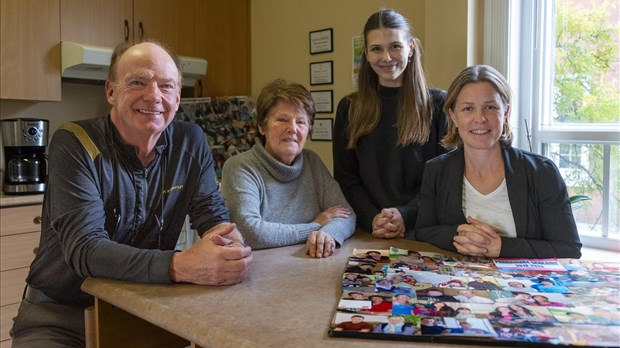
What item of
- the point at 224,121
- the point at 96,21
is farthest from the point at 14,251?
the point at 224,121

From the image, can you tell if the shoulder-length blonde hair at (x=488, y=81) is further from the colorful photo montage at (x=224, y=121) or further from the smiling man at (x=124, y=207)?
the colorful photo montage at (x=224, y=121)

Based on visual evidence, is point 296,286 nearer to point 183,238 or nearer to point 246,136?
point 183,238

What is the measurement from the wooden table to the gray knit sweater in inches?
3.4

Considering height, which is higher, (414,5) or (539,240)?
(414,5)

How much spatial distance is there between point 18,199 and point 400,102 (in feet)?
6.23

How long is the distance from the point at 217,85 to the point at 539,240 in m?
2.99

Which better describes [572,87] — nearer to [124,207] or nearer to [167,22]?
[124,207]

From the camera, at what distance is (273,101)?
1.63 m

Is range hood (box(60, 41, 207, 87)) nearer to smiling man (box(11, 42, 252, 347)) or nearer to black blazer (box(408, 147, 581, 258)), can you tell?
smiling man (box(11, 42, 252, 347))

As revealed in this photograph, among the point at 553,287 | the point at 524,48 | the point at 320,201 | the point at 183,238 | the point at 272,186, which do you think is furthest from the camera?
the point at 183,238

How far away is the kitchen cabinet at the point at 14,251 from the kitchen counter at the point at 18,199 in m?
0.02

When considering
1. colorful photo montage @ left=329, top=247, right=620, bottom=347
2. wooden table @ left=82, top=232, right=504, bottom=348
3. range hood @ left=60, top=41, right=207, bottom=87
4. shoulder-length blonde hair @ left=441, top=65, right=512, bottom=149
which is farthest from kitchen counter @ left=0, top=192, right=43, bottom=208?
shoulder-length blonde hair @ left=441, top=65, right=512, bottom=149

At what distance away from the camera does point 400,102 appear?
Answer: 1825 millimetres

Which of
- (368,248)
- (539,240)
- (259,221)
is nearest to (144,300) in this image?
(259,221)
